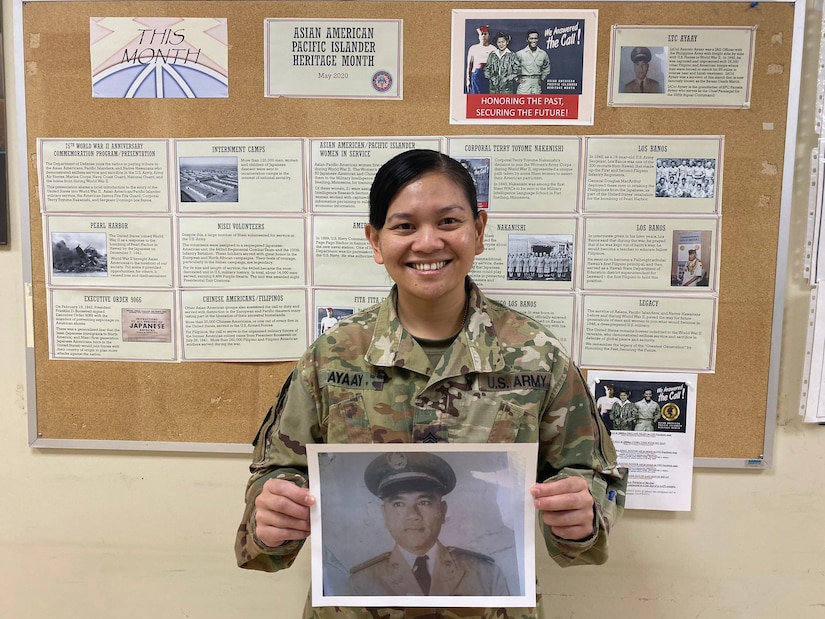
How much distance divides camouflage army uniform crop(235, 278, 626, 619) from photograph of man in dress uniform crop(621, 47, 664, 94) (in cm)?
69

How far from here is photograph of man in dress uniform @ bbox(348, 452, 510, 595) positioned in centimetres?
85

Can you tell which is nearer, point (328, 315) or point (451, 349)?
point (451, 349)

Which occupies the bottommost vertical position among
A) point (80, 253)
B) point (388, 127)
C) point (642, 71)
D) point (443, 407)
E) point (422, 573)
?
point (422, 573)

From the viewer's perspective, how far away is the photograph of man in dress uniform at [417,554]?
85 cm

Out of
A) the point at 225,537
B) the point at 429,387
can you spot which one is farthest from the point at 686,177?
the point at 225,537

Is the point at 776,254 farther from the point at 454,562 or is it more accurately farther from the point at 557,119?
the point at 454,562

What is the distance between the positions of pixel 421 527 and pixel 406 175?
59cm

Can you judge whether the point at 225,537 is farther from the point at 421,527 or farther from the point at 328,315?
the point at 421,527

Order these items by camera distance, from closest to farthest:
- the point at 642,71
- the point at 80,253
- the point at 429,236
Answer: the point at 429,236 < the point at 642,71 < the point at 80,253

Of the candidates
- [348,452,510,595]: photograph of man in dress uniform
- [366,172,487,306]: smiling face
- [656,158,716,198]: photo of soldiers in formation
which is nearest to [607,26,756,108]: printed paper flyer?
[656,158,716,198]: photo of soldiers in formation

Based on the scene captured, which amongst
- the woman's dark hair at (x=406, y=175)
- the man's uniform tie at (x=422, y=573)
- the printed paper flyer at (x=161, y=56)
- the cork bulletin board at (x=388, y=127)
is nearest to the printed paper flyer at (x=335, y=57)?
the cork bulletin board at (x=388, y=127)

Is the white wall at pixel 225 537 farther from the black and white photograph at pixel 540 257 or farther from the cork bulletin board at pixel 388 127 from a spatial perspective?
the black and white photograph at pixel 540 257

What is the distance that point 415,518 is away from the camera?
2.83 feet

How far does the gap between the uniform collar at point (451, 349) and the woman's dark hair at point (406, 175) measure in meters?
0.18
